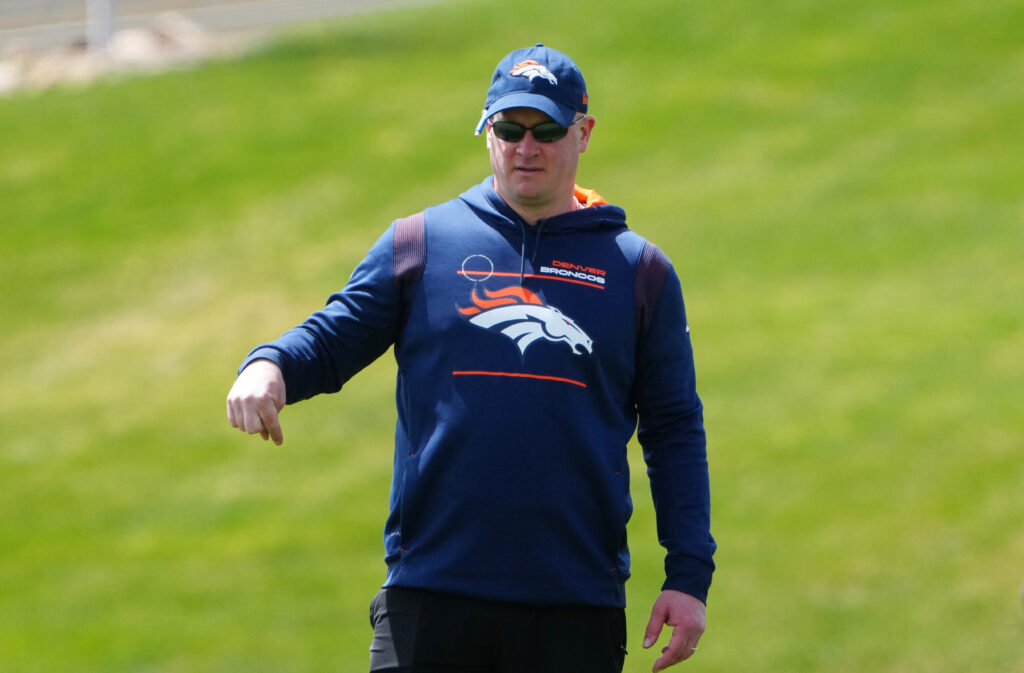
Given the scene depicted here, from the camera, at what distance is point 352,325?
4.03 metres

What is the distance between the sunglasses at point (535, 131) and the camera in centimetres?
403

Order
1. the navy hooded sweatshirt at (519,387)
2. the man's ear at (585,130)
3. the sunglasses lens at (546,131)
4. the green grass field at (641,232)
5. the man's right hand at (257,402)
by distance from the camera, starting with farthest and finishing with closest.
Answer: the green grass field at (641,232), the man's ear at (585,130), the sunglasses lens at (546,131), the navy hooded sweatshirt at (519,387), the man's right hand at (257,402)

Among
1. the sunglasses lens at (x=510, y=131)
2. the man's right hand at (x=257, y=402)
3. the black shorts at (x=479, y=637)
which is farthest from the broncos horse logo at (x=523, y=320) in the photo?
the black shorts at (x=479, y=637)

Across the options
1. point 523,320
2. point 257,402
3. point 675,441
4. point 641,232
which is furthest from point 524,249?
point 641,232

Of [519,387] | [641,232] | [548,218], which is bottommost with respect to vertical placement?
[519,387]

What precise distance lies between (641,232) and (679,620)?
13.0 meters

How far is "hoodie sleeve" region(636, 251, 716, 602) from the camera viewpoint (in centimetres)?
410

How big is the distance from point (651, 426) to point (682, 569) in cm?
40

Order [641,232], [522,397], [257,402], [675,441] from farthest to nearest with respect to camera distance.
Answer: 1. [641,232]
2. [675,441]
3. [522,397]
4. [257,402]

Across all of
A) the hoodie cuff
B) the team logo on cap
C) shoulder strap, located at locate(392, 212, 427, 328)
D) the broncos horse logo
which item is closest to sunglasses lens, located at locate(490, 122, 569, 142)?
the team logo on cap

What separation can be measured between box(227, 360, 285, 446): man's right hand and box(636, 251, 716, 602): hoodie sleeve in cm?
101

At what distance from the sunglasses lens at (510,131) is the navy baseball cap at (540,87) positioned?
4 cm

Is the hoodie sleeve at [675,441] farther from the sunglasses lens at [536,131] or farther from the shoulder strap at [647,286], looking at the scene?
the sunglasses lens at [536,131]

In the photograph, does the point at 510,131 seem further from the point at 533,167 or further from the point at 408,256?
the point at 408,256
